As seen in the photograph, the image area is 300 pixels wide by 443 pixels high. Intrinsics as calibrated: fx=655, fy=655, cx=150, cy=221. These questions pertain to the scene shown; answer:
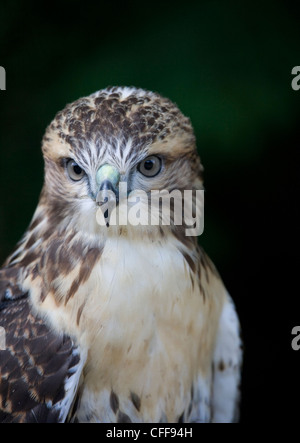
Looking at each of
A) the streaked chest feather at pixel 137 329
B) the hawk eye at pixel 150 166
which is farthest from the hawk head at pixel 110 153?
the streaked chest feather at pixel 137 329

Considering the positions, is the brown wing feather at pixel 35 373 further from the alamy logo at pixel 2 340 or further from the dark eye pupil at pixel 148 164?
the dark eye pupil at pixel 148 164

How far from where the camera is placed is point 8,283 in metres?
1.87

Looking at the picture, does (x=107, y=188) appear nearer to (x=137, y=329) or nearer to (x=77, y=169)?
(x=77, y=169)

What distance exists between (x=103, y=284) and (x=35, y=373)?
0.96ft

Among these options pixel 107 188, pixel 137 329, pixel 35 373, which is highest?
pixel 107 188

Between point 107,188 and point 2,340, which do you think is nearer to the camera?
point 107,188

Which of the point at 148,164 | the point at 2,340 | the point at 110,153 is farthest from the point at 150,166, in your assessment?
the point at 2,340

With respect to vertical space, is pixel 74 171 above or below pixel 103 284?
above

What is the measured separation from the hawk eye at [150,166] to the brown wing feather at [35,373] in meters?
0.49

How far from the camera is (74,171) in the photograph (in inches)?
68.2

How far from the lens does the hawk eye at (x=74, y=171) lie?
67.4 inches

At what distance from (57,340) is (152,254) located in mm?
343
